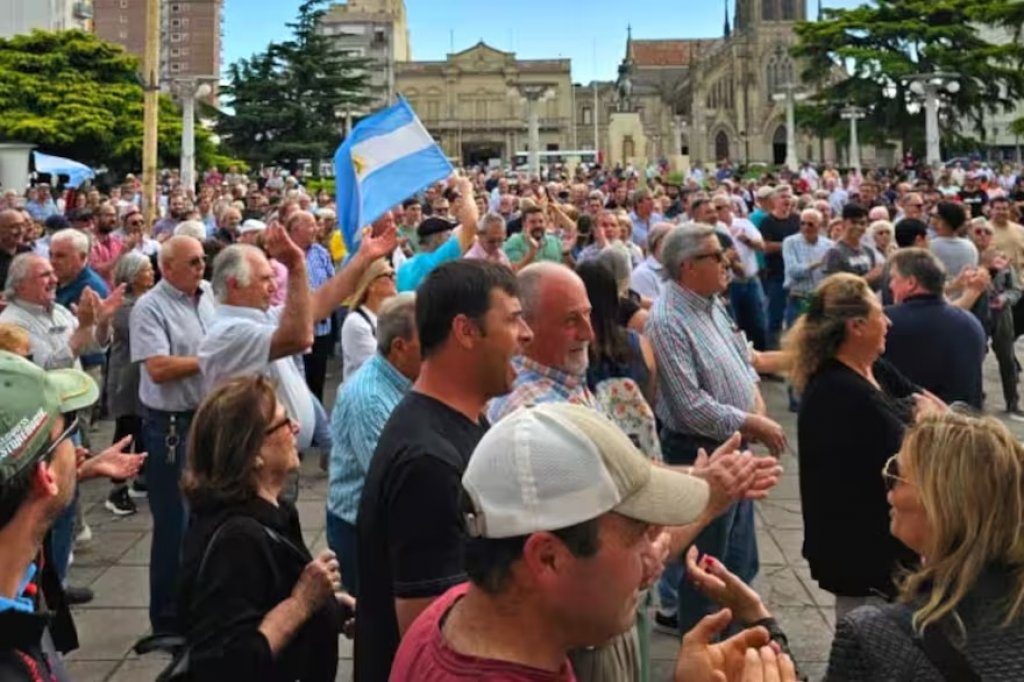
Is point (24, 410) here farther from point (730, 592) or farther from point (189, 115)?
point (189, 115)

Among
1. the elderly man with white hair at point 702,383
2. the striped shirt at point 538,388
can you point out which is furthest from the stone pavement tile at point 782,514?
the striped shirt at point 538,388

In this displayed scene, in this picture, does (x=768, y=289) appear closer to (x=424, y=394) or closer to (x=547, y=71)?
(x=424, y=394)

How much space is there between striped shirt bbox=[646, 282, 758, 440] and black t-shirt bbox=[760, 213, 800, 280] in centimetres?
785

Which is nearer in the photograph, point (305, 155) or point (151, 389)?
point (151, 389)

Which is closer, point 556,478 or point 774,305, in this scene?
point 556,478

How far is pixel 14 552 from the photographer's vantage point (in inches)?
79.1

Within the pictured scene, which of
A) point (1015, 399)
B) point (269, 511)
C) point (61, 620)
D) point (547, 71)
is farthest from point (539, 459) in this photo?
point (547, 71)

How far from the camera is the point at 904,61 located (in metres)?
49.7

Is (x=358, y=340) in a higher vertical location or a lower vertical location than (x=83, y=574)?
higher

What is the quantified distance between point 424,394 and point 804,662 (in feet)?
9.67

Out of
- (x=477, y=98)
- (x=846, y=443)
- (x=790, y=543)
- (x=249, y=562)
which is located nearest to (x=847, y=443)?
(x=846, y=443)

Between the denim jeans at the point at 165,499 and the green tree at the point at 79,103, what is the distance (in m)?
36.2

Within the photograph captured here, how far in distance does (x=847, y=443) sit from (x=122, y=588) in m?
4.08

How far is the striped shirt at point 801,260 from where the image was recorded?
1040cm
